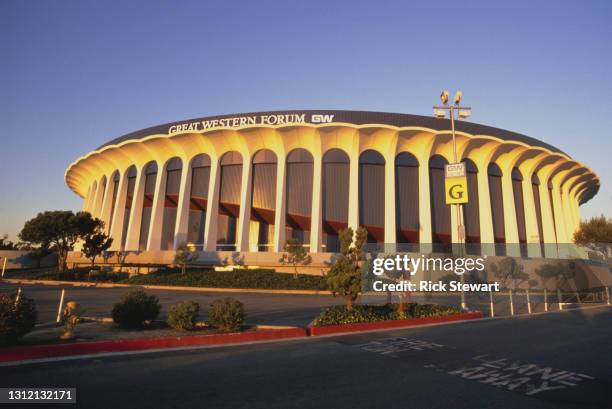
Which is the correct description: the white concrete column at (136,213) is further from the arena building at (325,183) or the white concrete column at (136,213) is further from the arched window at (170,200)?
the arched window at (170,200)

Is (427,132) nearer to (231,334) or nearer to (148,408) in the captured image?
(231,334)

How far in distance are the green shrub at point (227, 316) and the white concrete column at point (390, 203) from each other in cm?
2572

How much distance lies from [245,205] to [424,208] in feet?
58.8

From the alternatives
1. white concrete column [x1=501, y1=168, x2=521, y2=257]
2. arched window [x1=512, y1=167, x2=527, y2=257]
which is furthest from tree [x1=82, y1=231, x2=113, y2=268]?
arched window [x1=512, y1=167, x2=527, y2=257]

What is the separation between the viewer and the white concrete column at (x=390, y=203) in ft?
113

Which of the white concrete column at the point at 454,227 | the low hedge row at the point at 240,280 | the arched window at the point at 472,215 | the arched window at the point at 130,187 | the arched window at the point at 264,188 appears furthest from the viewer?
the arched window at the point at 130,187

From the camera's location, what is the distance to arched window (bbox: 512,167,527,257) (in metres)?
41.8

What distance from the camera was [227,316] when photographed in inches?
412

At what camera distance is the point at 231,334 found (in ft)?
32.7

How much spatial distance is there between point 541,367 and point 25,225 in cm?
4581

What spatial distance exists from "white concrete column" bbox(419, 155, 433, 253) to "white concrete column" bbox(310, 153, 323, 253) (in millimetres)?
9984

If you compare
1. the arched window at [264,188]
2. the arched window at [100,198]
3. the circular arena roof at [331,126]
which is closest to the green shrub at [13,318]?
the circular arena roof at [331,126]

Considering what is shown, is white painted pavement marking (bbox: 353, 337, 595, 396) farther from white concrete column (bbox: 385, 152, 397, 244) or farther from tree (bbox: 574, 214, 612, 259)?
tree (bbox: 574, 214, 612, 259)

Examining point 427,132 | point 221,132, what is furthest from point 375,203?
point 221,132
